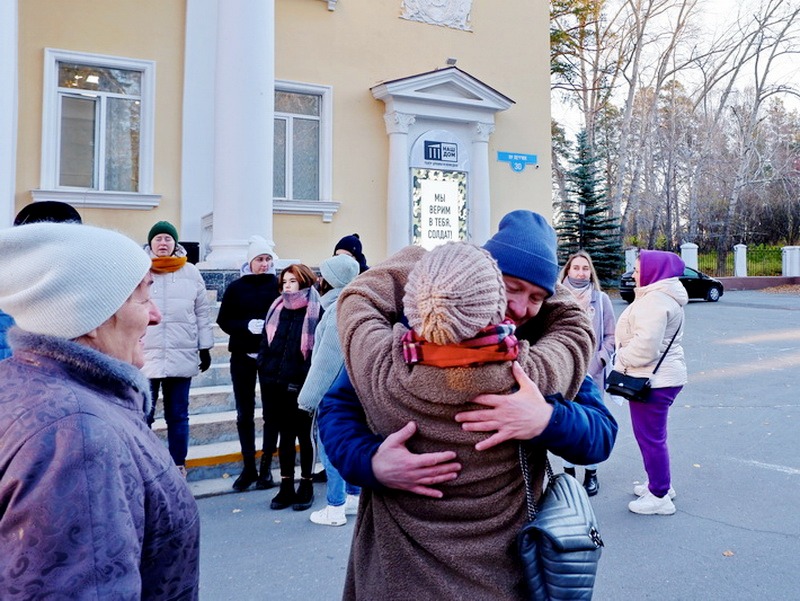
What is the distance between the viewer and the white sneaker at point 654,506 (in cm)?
457

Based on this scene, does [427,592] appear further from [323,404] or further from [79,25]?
[79,25]

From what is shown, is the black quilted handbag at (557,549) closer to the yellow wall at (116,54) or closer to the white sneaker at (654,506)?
the white sneaker at (654,506)

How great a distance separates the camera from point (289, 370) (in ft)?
16.2

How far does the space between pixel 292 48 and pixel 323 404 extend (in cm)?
1087

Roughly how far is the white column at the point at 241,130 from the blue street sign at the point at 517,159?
6.01m

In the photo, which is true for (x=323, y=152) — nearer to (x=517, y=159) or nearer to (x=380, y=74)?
A: (x=380, y=74)

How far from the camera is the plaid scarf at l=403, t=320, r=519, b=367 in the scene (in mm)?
1365

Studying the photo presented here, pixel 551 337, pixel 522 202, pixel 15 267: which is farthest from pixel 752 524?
pixel 522 202

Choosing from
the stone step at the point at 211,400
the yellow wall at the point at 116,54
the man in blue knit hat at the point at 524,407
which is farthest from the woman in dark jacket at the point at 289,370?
the yellow wall at the point at 116,54

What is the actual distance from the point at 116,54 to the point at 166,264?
21.8 feet

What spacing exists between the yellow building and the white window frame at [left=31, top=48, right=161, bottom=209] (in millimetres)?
26

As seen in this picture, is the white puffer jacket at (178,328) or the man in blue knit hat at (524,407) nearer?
the man in blue knit hat at (524,407)

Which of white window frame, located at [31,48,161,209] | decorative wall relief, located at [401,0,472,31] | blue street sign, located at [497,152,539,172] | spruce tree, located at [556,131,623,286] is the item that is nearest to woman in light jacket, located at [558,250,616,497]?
white window frame, located at [31,48,161,209]

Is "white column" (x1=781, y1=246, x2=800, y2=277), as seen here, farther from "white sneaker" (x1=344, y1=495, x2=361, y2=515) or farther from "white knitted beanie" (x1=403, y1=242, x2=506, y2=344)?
"white knitted beanie" (x1=403, y1=242, x2=506, y2=344)
